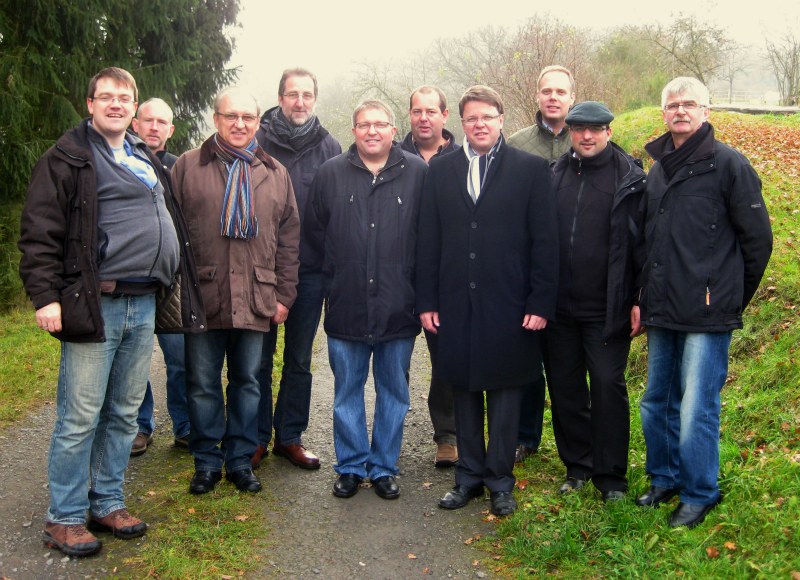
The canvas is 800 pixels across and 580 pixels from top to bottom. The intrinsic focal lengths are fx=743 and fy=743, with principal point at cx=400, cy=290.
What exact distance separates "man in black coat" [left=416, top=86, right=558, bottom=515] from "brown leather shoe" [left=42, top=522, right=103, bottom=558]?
201cm

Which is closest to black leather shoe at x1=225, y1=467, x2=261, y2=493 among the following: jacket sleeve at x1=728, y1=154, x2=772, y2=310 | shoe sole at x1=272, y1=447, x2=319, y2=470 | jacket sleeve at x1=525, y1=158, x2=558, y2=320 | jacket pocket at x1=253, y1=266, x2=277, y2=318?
shoe sole at x1=272, y1=447, x2=319, y2=470

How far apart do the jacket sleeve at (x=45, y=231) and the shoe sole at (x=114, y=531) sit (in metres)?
1.36

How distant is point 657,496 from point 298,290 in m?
2.61

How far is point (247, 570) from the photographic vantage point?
12.6 feet

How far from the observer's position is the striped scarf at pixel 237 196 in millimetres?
4469

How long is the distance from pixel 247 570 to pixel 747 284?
9.89 ft

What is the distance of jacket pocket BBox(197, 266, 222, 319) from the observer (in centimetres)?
450

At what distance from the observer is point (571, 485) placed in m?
4.66

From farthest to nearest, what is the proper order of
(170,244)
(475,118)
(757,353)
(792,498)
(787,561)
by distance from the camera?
(757,353), (475,118), (170,244), (792,498), (787,561)

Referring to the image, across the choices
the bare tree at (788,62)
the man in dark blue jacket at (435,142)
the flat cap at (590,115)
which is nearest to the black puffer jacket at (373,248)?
the man in dark blue jacket at (435,142)

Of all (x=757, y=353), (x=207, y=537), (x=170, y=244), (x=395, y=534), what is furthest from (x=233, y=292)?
(x=757, y=353)

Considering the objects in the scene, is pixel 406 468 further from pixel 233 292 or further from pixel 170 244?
pixel 170 244

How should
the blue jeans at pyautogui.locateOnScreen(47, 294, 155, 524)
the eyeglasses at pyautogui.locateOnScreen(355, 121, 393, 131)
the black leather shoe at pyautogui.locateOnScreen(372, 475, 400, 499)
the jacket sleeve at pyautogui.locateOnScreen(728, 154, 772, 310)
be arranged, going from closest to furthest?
the jacket sleeve at pyautogui.locateOnScreen(728, 154, 772, 310)
the blue jeans at pyautogui.locateOnScreen(47, 294, 155, 524)
the eyeglasses at pyautogui.locateOnScreen(355, 121, 393, 131)
the black leather shoe at pyautogui.locateOnScreen(372, 475, 400, 499)

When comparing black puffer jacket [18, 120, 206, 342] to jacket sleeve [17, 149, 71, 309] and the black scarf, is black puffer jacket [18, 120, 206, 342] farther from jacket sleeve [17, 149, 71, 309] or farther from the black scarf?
the black scarf
